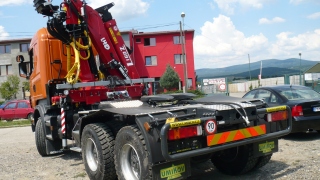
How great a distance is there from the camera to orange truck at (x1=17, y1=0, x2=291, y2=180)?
4312mm

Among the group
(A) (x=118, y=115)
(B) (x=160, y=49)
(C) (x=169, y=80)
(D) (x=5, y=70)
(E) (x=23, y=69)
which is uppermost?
(B) (x=160, y=49)

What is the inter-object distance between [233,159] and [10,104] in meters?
21.5

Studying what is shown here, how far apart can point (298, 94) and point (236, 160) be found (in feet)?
13.8

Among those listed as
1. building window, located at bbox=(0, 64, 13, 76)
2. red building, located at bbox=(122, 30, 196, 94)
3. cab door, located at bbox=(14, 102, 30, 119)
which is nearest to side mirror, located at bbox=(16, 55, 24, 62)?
cab door, located at bbox=(14, 102, 30, 119)

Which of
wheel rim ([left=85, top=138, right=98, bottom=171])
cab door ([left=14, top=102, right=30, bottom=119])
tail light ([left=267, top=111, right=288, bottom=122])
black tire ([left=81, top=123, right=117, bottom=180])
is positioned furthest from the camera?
cab door ([left=14, top=102, right=30, bottom=119])

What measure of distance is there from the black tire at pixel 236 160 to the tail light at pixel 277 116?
0.58 meters

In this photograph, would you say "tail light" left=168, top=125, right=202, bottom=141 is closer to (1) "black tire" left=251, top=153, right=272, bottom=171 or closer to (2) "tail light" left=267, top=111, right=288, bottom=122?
(2) "tail light" left=267, top=111, right=288, bottom=122

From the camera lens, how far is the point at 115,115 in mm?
5059

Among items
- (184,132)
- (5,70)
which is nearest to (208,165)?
(184,132)

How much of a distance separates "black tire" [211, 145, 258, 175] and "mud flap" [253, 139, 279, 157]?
0.09 m

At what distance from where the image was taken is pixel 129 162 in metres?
4.83

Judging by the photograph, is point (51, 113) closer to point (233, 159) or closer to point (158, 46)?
point (233, 159)

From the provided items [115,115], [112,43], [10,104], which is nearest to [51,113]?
[112,43]

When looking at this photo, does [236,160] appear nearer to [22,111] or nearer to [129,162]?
[129,162]
